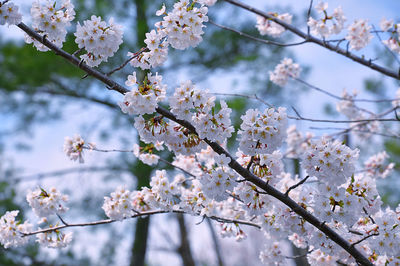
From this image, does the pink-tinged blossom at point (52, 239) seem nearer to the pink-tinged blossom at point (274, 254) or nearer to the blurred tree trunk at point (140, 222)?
the pink-tinged blossom at point (274, 254)

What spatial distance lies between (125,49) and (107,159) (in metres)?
2.28

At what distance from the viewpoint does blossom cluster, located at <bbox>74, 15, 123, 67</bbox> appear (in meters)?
1.59

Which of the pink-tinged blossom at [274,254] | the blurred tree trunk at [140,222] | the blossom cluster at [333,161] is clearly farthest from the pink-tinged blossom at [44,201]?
the blurred tree trunk at [140,222]

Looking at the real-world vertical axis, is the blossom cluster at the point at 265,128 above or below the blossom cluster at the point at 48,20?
below

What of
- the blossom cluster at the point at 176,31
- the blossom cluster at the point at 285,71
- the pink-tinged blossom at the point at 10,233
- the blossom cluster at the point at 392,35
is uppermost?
the blossom cluster at the point at 285,71

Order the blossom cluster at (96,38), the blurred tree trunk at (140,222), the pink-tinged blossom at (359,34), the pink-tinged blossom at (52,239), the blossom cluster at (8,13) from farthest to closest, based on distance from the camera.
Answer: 1. the blurred tree trunk at (140,222)
2. the pink-tinged blossom at (359,34)
3. the pink-tinged blossom at (52,239)
4. the blossom cluster at (96,38)
5. the blossom cluster at (8,13)

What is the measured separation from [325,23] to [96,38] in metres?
2.17

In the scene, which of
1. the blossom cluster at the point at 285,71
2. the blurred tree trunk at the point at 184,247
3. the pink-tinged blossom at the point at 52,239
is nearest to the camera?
the pink-tinged blossom at the point at 52,239

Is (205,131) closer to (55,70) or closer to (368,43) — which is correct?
(368,43)

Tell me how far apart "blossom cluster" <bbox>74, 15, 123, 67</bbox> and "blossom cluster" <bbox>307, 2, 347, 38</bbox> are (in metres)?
1.96

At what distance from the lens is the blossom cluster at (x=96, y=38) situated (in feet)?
5.21

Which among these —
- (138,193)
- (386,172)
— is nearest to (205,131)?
(138,193)

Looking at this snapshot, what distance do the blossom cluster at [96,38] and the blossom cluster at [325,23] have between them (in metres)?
1.96

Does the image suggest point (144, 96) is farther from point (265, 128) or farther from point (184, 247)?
point (184, 247)
